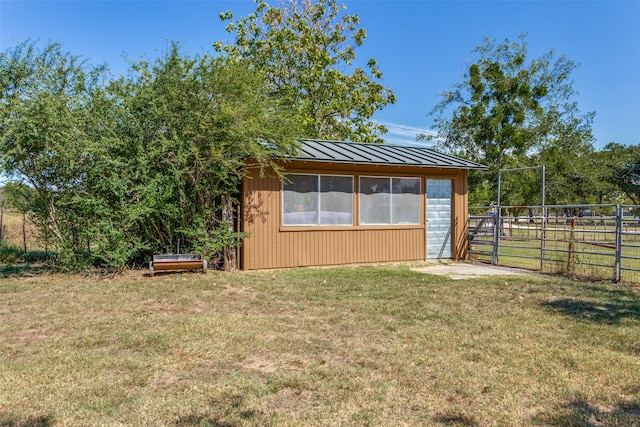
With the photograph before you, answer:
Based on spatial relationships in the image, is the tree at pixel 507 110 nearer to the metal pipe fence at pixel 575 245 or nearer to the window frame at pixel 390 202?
the metal pipe fence at pixel 575 245

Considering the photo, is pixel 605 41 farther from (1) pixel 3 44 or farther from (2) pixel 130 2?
(1) pixel 3 44

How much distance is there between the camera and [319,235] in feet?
33.4

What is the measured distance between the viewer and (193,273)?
8906 mm

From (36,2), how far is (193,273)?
7.97m

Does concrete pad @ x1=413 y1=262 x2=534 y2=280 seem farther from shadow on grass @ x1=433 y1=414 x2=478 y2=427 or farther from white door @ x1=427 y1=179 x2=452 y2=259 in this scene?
shadow on grass @ x1=433 y1=414 x2=478 y2=427

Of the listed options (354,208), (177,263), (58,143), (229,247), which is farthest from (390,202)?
(58,143)

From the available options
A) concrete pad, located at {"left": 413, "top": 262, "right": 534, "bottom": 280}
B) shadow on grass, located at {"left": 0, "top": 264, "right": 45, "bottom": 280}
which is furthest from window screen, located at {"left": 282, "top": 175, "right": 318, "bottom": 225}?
shadow on grass, located at {"left": 0, "top": 264, "right": 45, "bottom": 280}

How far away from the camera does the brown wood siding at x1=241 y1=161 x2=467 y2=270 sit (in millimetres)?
9562

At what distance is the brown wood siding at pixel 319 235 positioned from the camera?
9562 mm

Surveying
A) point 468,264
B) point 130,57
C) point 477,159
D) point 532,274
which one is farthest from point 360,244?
point 477,159

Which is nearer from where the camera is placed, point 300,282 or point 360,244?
point 300,282

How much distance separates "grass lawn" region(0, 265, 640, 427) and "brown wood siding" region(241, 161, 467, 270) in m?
2.50

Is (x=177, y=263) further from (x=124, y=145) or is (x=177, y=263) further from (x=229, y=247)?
(x=124, y=145)

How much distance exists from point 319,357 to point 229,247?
19.3 feet
